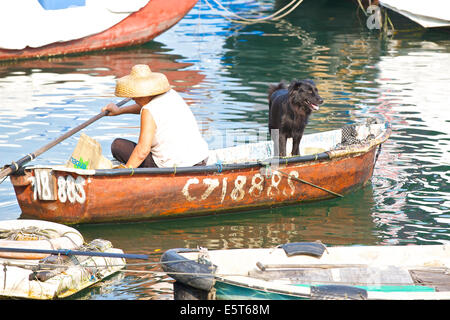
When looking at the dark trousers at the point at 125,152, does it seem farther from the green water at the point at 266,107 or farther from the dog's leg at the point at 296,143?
the dog's leg at the point at 296,143

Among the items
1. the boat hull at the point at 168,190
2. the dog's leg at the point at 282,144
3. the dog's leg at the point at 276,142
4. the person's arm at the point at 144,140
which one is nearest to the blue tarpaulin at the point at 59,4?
the dog's leg at the point at 276,142

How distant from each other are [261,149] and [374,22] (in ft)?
35.7

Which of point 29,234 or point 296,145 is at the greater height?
point 296,145

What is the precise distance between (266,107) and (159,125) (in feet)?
17.1

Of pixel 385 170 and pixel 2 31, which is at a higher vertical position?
pixel 2 31

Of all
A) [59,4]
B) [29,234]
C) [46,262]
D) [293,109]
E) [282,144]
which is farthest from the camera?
[59,4]

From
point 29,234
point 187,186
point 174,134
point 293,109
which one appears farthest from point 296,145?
point 29,234

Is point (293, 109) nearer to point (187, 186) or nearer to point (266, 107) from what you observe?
point (187, 186)

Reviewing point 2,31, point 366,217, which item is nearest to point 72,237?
point 366,217

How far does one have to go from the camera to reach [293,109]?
8.59m

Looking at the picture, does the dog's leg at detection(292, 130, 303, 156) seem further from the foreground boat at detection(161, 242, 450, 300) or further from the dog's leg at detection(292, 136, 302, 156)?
the foreground boat at detection(161, 242, 450, 300)

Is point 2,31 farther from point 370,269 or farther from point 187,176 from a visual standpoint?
point 370,269

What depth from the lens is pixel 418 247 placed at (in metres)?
6.15

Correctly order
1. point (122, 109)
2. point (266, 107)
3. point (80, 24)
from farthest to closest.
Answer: point (80, 24) < point (266, 107) < point (122, 109)
